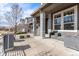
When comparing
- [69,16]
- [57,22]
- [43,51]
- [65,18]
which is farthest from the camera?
[57,22]

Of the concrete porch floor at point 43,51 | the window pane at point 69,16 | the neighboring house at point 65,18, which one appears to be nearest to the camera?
the concrete porch floor at point 43,51

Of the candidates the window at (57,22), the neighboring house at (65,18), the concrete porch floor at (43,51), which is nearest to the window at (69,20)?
the neighboring house at (65,18)

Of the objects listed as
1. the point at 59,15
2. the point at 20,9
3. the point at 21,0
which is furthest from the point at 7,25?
the point at 59,15

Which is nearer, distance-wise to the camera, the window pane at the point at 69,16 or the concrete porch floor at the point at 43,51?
the concrete porch floor at the point at 43,51

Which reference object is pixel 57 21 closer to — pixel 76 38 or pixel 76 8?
pixel 76 8

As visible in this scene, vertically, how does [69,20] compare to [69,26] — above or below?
above

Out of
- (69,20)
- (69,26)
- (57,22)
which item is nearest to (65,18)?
(69,20)

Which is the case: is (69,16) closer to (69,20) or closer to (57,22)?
(69,20)

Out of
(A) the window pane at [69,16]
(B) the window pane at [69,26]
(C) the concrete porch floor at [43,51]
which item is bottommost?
(C) the concrete porch floor at [43,51]

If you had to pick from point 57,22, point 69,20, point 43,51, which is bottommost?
point 43,51

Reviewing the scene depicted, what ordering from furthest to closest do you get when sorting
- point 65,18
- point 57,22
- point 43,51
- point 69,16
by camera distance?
point 57,22, point 65,18, point 69,16, point 43,51

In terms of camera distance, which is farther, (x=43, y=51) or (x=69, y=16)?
(x=69, y=16)

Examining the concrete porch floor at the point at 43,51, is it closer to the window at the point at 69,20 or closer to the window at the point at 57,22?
the window at the point at 69,20

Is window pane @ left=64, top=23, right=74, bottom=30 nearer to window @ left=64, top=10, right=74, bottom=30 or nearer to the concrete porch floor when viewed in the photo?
window @ left=64, top=10, right=74, bottom=30
